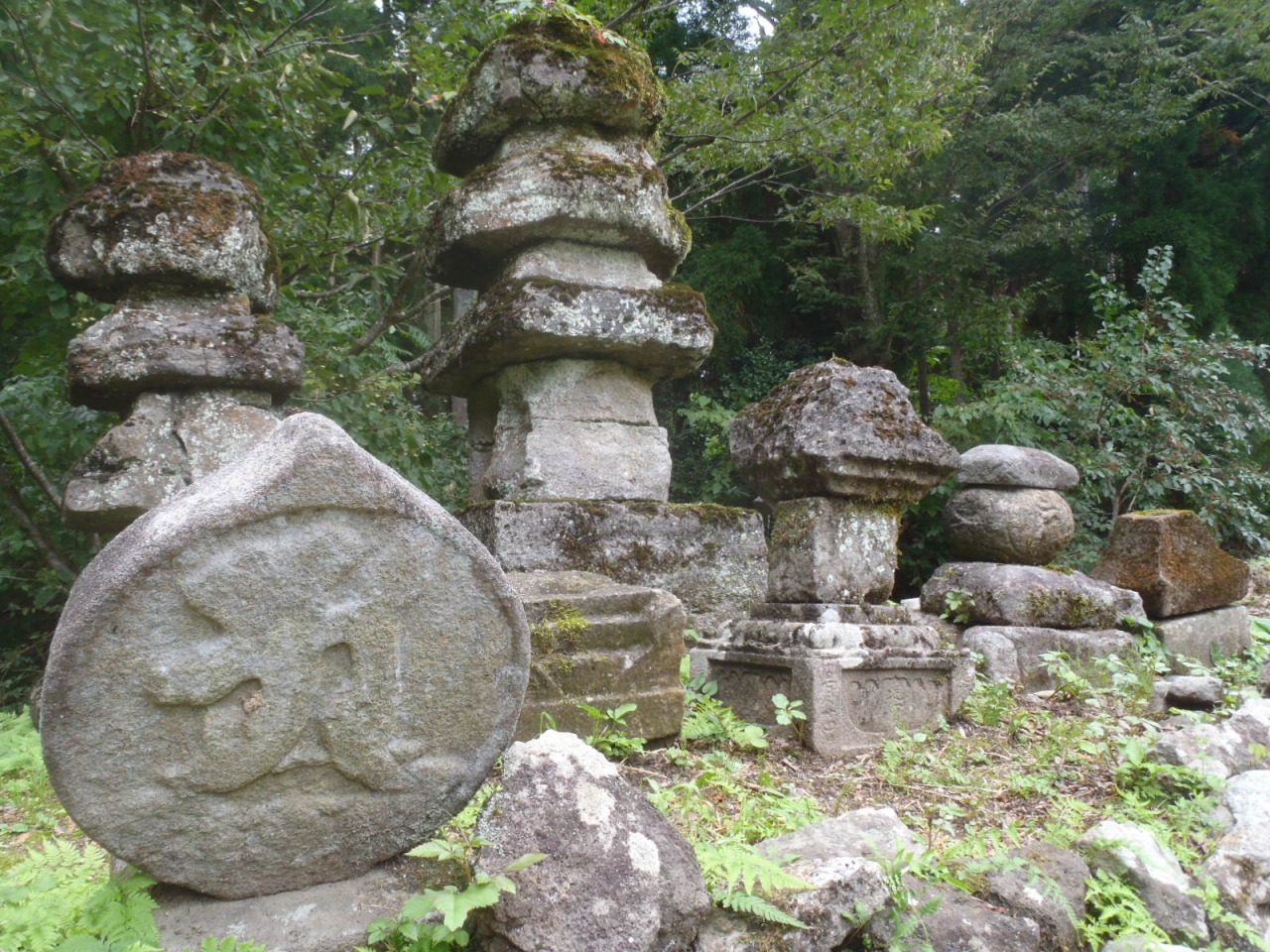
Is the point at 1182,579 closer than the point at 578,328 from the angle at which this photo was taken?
No

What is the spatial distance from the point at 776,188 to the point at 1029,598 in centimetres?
704

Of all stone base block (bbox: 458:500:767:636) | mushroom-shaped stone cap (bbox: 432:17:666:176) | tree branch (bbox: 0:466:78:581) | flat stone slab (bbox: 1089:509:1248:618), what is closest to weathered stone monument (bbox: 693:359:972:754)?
stone base block (bbox: 458:500:767:636)

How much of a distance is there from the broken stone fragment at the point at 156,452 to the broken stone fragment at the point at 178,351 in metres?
0.08

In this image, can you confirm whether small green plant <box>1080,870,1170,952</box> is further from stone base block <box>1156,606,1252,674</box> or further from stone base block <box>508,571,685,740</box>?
stone base block <box>1156,606,1252,674</box>

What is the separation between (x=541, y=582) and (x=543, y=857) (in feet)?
4.71

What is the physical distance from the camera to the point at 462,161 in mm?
4465

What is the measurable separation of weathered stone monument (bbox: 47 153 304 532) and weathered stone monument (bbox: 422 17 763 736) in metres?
0.93

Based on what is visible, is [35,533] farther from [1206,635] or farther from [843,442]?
[1206,635]

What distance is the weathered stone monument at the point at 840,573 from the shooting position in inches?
141

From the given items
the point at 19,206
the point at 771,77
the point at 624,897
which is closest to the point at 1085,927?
the point at 624,897

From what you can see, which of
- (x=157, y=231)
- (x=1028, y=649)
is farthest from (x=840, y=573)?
(x=157, y=231)

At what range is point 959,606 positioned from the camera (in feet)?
16.9

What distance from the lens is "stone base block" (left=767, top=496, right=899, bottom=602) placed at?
3783mm

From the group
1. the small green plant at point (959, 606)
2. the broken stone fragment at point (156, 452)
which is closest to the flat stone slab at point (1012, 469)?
the small green plant at point (959, 606)
